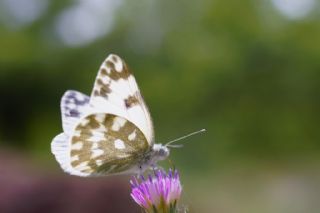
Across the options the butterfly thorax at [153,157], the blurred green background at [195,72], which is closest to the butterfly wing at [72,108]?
the butterfly thorax at [153,157]

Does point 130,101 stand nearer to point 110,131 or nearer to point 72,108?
point 110,131

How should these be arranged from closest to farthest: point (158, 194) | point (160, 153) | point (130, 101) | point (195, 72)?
point (158, 194) < point (160, 153) < point (130, 101) < point (195, 72)

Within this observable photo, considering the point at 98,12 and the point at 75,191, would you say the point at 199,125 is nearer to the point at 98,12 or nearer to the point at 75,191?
the point at 98,12

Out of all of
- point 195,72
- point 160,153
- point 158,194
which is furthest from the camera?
point 195,72

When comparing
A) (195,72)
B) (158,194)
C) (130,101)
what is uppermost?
(195,72)

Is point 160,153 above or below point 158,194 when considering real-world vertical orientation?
above

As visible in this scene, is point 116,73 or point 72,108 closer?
point 116,73

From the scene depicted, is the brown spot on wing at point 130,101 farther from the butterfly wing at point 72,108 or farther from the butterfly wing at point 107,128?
the butterfly wing at point 72,108

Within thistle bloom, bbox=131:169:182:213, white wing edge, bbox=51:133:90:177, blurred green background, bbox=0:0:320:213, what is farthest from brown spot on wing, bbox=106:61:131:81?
blurred green background, bbox=0:0:320:213

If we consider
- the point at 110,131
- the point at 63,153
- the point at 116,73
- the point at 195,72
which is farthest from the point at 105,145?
the point at 195,72
